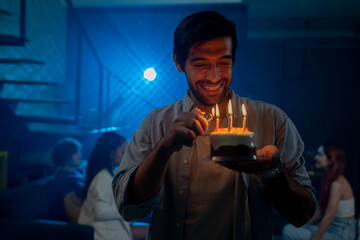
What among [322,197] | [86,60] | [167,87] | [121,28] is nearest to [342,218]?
[322,197]

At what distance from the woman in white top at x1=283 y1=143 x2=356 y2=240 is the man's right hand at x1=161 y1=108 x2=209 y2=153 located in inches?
103

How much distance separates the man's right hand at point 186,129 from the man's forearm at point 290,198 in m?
0.27

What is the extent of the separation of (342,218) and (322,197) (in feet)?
0.86

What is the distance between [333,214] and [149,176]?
265 centimetres

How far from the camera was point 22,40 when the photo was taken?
10.7 feet

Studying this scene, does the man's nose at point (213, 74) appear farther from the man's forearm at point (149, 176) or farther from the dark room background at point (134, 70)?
the dark room background at point (134, 70)

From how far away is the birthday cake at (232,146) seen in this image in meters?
0.80

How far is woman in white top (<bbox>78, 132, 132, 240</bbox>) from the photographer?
2486 millimetres

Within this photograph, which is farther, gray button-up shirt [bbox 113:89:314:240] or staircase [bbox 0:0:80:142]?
staircase [bbox 0:0:80:142]

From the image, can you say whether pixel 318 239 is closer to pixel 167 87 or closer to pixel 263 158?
pixel 167 87

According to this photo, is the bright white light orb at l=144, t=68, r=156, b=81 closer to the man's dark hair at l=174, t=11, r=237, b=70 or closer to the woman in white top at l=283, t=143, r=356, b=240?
the man's dark hair at l=174, t=11, r=237, b=70

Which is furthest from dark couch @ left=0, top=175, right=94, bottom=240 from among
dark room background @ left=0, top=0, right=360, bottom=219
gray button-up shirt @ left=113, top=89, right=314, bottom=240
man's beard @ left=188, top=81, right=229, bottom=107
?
man's beard @ left=188, top=81, right=229, bottom=107

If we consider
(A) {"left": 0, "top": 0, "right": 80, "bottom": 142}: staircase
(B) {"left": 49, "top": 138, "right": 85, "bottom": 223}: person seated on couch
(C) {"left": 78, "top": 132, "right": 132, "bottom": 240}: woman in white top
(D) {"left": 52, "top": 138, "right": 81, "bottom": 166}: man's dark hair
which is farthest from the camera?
(A) {"left": 0, "top": 0, "right": 80, "bottom": 142}: staircase

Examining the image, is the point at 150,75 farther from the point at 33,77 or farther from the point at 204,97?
the point at 33,77
